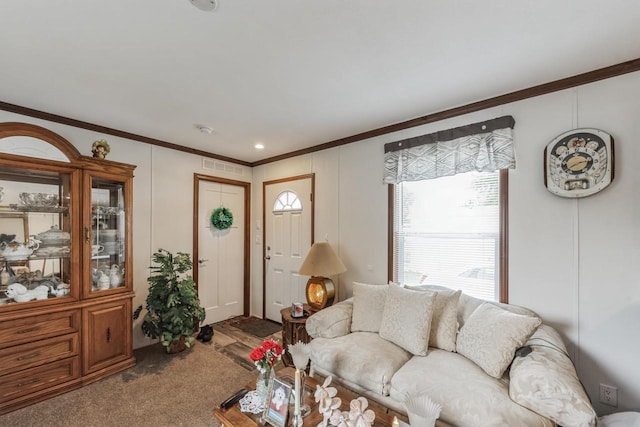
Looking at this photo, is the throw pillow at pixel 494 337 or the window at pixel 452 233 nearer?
the throw pillow at pixel 494 337

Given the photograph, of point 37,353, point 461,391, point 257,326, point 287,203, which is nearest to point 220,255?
point 257,326

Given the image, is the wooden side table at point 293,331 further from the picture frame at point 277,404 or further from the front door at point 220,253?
the front door at point 220,253

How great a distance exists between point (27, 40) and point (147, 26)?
75 centimetres

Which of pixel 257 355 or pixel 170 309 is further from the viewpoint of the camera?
pixel 170 309

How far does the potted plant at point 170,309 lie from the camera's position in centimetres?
301

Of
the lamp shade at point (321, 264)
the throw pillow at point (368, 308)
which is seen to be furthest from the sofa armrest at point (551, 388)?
the lamp shade at point (321, 264)

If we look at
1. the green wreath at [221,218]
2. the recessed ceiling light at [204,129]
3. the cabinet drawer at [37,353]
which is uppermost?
the recessed ceiling light at [204,129]

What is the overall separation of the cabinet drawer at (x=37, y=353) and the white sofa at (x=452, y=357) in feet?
6.70

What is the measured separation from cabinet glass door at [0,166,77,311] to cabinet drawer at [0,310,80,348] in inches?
5.1

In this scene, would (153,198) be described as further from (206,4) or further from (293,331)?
(206,4)

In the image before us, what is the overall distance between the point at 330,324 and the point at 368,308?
369 mm

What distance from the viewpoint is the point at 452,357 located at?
6.54 feet

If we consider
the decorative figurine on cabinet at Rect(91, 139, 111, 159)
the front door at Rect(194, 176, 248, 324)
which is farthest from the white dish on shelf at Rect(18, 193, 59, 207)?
the front door at Rect(194, 176, 248, 324)

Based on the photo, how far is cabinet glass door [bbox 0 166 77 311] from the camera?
2.31 metres
